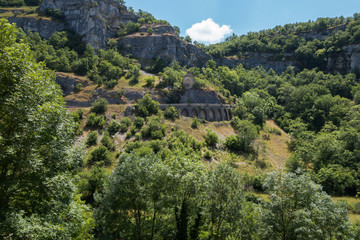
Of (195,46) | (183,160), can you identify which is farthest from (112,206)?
(195,46)

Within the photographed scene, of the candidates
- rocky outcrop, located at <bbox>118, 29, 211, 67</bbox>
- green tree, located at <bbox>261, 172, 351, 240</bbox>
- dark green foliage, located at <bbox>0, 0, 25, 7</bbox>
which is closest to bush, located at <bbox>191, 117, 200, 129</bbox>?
green tree, located at <bbox>261, 172, 351, 240</bbox>

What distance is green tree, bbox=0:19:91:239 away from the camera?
28.1 feet

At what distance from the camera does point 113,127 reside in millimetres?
41000

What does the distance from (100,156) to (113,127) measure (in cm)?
896

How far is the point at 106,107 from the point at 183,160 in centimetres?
3606

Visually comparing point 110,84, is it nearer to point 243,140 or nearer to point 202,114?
point 202,114

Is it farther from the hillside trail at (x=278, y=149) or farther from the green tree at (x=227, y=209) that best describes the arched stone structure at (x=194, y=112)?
the green tree at (x=227, y=209)

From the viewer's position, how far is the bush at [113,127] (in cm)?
4047

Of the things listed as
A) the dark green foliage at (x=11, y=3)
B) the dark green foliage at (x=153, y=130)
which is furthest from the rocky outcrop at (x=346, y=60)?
the dark green foliage at (x=11, y=3)

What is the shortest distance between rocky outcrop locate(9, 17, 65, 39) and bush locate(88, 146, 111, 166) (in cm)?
6518

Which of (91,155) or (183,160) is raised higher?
(91,155)

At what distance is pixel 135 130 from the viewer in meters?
41.1

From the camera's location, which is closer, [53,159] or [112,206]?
[53,159]

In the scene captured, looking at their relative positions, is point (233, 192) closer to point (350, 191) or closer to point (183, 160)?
point (183, 160)
